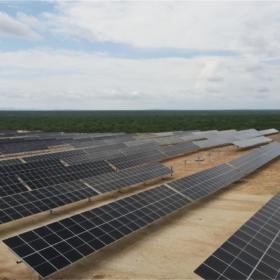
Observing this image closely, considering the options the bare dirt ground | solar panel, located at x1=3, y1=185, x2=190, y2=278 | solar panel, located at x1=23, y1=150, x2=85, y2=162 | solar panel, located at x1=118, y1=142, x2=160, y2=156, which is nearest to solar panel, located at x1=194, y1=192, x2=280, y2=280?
the bare dirt ground

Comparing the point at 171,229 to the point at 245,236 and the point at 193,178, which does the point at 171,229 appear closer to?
the point at 245,236

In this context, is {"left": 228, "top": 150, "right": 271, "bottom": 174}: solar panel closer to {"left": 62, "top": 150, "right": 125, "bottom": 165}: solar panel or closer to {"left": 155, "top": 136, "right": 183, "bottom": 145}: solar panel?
{"left": 62, "top": 150, "right": 125, "bottom": 165}: solar panel

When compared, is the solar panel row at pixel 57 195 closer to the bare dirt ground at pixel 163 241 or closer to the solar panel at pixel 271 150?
the bare dirt ground at pixel 163 241

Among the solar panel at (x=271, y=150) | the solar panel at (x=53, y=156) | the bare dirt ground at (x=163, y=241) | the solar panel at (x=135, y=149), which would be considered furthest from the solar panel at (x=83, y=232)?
the solar panel at (x=271, y=150)

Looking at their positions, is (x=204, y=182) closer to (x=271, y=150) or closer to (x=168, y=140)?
(x=271, y=150)

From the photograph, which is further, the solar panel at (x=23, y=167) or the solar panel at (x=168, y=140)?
the solar panel at (x=168, y=140)

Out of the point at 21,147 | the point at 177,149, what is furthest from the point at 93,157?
the point at 21,147
